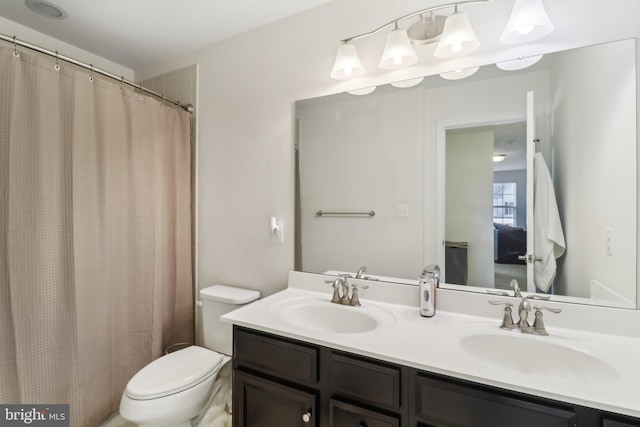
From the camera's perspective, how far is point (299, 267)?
1.73 meters

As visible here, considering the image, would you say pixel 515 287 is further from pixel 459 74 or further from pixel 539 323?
pixel 459 74

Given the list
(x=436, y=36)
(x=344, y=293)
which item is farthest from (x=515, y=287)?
(x=436, y=36)

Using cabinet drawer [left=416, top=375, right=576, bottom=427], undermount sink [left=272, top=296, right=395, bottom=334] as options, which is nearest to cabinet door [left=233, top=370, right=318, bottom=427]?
undermount sink [left=272, top=296, right=395, bottom=334]

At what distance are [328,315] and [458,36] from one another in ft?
4.50

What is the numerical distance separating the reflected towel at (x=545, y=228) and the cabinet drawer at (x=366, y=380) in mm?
770

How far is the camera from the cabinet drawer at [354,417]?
95 centimetres

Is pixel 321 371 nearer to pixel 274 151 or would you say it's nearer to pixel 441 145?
pixel 441 145

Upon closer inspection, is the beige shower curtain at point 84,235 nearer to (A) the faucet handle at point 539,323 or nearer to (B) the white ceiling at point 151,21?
(B) the white ceiling at point 151,21

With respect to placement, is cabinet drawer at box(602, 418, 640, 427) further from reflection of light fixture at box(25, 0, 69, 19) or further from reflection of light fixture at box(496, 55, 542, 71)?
reflection of light fixture at box(25, 0, 69, 19)

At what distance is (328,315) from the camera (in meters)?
1.44

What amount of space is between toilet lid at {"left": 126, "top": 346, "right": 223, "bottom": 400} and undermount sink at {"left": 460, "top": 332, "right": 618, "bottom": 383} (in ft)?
4.06

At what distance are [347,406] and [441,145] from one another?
117 centimetres

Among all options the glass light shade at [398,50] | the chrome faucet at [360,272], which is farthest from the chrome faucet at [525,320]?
the glass light shade at [398,50]

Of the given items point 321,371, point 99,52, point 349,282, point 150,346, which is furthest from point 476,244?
point 99,52
